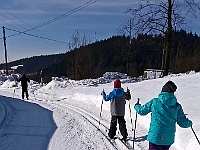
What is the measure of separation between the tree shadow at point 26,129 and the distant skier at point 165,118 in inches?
127

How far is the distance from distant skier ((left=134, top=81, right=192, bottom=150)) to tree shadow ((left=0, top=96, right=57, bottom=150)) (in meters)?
3.24

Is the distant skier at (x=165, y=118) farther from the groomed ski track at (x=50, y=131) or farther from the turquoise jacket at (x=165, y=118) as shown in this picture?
the groomed ski track at (x=50, y=131)

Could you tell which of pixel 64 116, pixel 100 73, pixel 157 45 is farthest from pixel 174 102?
pixel 100 73

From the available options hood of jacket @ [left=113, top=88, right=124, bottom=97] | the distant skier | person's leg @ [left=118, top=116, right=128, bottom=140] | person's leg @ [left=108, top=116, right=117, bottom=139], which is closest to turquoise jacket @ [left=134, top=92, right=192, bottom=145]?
the distant skier

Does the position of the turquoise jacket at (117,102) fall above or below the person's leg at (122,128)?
above

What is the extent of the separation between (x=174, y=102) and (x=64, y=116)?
7.59 metres

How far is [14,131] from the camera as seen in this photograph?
9.05 metres

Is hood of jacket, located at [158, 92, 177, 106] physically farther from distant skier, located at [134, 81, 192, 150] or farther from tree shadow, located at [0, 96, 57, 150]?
tree shadow, located at [0, 96, 57, 150]

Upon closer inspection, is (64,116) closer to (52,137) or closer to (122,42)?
(52,137)

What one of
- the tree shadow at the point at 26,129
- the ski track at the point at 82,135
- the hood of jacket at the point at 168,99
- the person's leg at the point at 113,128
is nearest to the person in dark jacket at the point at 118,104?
the person's leg at the point at 113,128

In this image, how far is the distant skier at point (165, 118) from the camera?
4824 millimetres

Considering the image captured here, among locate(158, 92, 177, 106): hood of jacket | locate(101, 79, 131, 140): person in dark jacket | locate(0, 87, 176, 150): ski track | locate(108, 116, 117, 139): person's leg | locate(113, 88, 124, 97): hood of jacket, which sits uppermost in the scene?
locate(158, 92, 177, 106): hood of jacket

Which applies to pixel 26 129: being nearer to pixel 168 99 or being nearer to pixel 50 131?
pixel 50 131

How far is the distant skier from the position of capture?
4.82 m
